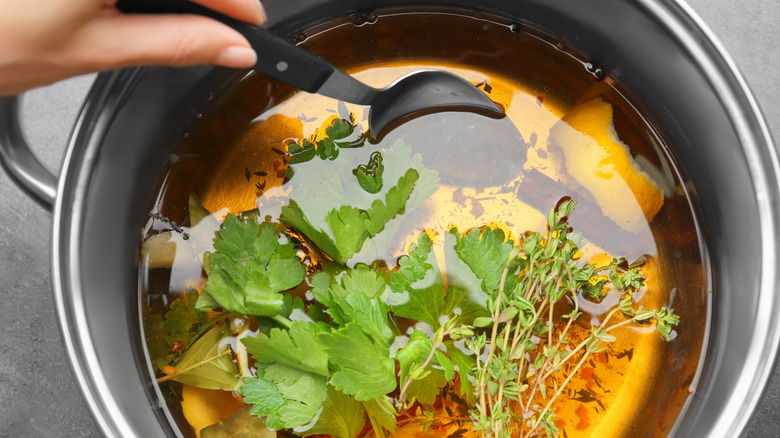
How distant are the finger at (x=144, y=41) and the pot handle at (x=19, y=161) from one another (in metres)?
0.20

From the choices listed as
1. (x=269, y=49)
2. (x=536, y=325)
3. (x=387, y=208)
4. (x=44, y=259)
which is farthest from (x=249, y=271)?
(x=44, y=259)

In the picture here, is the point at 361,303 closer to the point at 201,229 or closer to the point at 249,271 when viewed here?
the point at 249,271

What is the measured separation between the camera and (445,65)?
3.61 feet

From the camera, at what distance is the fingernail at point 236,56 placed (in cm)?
76

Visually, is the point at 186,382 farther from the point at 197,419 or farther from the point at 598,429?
the point at 598,429

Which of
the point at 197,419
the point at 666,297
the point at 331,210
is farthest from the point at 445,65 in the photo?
the point at 197,419

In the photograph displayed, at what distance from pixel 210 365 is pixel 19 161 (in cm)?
46

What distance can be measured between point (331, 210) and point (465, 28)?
481 millimetres

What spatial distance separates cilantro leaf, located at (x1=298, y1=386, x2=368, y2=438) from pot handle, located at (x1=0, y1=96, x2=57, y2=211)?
55 cm

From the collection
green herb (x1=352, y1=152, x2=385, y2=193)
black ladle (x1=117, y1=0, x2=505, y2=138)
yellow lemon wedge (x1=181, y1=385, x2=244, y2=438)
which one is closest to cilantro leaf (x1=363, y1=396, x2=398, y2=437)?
yellow lemon wedge (x1=181, y1=385, x2=244, y2=438)

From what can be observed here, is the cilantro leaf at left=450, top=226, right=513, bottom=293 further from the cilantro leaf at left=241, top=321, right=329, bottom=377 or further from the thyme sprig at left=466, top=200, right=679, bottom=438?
the cilantro leaf at left=241, top=321, right=329, bottom=377

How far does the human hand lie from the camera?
66 cm

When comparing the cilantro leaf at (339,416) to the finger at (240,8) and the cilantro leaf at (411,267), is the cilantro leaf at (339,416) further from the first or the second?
the finger at (240,8)

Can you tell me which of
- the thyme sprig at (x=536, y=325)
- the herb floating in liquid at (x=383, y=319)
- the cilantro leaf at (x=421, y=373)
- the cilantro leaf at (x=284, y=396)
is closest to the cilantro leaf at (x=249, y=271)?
the herb floating in liquid at (x=383, y=319)
